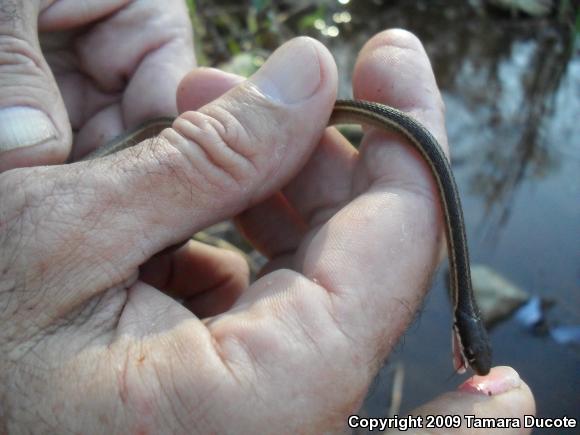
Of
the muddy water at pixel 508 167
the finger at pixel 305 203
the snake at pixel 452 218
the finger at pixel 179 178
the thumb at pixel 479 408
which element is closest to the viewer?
the finger at pixel 179 178

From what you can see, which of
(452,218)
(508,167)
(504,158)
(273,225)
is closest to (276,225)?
(273,225)

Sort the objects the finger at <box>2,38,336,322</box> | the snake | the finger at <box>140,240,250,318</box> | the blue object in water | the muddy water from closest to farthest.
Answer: the finger at <box>2,38,336,322</box>, the snake, the finger at <box>140,240,250,318</box>, the muddy water, the blue object in water

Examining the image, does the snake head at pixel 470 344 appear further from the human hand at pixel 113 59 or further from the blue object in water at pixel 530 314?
the human hand at pixel 113 59

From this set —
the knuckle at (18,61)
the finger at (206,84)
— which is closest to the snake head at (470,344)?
the finger at (206,84)

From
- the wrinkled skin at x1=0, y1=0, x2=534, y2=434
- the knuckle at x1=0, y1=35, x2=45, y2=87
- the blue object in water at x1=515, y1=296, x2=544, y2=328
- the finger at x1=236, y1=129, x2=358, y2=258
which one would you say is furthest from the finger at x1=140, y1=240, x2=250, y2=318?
the blue object in water at x1=515, y1=296, x2=544, y2=328

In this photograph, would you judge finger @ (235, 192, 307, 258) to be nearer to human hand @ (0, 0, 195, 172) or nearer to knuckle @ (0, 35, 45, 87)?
human hand @ (0, 0, 195, 172)

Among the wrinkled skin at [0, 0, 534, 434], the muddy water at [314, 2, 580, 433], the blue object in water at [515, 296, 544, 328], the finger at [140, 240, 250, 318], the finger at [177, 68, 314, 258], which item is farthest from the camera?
the blue object in water at [515, 296, 544, 328]
